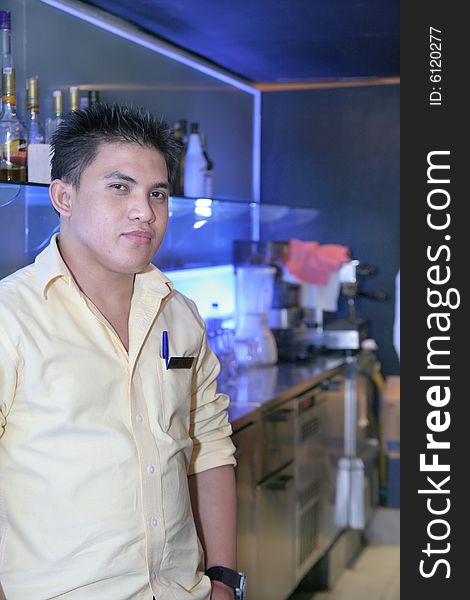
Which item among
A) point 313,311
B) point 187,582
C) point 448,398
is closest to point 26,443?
point 187,582

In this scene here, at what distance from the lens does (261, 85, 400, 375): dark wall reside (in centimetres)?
480

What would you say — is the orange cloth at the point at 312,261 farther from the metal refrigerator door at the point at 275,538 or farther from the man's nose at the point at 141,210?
the man's nose at the point at 141,210

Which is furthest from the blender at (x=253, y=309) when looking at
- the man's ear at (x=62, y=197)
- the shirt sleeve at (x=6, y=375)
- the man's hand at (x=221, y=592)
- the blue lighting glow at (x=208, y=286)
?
the shirt sleeve at (x=6, y=375)

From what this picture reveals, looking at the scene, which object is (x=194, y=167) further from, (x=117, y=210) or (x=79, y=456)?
(x=79, y=456)

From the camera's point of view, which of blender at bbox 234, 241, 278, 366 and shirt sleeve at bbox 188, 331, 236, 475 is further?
blender at bbox 234, 241, 278, 366

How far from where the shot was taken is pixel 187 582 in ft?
5.53

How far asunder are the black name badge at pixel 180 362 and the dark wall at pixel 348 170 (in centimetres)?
312

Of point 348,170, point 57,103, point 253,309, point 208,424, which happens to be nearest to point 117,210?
point 208,424

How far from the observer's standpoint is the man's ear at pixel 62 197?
1640mm

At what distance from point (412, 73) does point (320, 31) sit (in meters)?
0.74

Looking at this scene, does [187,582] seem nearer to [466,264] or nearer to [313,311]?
[466,264]

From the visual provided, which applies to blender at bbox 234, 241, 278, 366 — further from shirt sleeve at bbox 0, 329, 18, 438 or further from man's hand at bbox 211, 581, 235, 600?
shirt sleeve at bbox 0, 329, 18, 438

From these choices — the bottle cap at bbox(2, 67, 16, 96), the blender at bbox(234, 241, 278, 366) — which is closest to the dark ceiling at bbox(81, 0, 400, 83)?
the bottle cap at bbox(2, 67, 16, 96)

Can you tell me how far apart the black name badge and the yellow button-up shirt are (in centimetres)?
4
